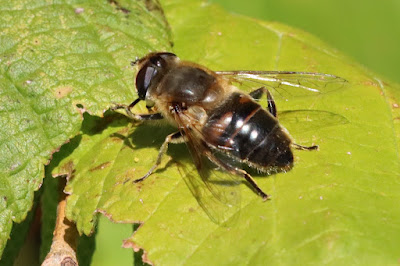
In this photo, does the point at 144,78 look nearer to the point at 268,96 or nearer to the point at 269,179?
the point at 268,96

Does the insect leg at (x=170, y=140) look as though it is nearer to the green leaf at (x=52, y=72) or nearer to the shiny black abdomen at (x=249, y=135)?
the shiny black abdomen at (x=249, y=135)

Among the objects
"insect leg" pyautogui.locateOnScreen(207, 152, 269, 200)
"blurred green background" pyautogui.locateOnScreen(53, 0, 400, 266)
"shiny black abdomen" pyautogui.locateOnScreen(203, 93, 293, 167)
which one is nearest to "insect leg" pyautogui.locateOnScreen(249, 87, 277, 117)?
"shiny black abdomen" pyautogui.locateOnScreen(203, 93, 293, 167)

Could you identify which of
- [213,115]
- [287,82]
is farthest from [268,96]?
[213,115]

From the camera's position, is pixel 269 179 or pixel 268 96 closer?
pixel 269 179

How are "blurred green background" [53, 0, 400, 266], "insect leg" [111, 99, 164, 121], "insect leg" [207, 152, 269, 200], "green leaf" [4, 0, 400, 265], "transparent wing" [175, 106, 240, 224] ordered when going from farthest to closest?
1. "blurred green background" [53, 0, 400, 266]
2. "insect leg" [111, 99, 164, 121]
3. "insect leg" [207, 152, 269, 200]
4. "transparent wing" [175, 106, 240, 224]
5. "green leaf" [4, 0, 400, 265]

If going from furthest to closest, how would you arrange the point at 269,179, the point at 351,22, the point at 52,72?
A: the point at 351,22 → the point at 52,72 → the point at 269,179

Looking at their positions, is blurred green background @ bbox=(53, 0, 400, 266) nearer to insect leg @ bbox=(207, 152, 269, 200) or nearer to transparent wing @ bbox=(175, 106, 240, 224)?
transparent wing @ bbox=(175, 106, 240, 224)
